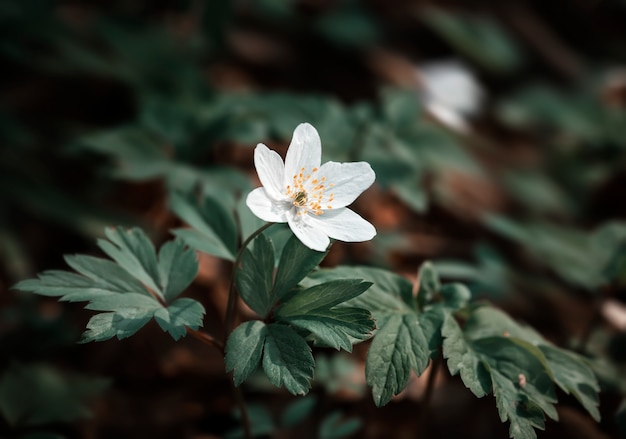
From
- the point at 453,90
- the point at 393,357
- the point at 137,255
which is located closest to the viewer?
the point at 393,357

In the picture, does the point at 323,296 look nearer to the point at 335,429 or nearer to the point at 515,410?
the point at 515,410

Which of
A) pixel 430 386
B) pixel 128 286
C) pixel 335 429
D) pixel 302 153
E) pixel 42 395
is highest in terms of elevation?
pixel 302 153

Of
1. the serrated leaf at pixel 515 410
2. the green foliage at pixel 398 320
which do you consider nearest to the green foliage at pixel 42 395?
the green foliage at pixel 398 320

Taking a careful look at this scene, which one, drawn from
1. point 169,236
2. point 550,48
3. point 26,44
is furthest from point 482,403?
point 550,48

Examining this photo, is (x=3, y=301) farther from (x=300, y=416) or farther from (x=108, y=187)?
(x=300, y=416)

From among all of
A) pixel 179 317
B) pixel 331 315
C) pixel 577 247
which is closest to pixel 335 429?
pixel 331 315

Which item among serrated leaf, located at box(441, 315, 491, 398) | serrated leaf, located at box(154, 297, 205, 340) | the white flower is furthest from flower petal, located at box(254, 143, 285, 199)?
serrated leaf, located at box(441, 315, 491, 398)

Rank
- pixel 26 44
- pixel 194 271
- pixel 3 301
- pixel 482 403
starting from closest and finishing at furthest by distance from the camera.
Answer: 1. pixel 194 271
2. pixel 482 403
3. pixel 3 301
4. pixel 26 44
